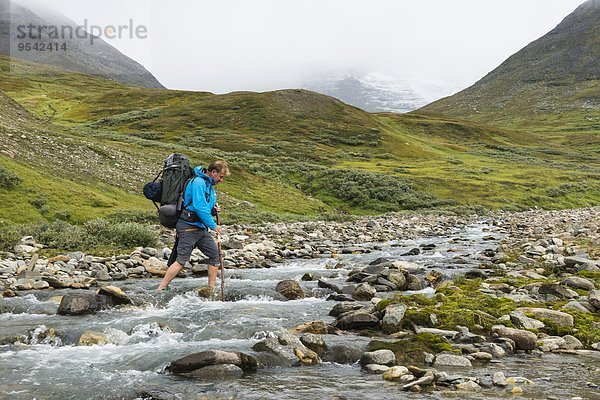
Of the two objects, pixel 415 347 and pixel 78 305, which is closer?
pixel 415 347

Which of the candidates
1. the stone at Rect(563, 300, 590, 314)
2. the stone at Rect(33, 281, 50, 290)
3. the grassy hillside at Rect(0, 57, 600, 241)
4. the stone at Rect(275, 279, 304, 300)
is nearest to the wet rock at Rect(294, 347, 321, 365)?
the stone at Rect(275, 279, 304, 300)

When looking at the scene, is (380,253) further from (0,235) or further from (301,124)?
(301,124)

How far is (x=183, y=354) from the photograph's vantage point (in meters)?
8.69

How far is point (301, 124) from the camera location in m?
97.9

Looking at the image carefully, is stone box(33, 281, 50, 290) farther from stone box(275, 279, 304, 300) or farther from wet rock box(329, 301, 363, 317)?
wet rock box(329, 301, 363, 317)

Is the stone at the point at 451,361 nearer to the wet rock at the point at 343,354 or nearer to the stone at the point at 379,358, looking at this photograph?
the stone at the point at 379,358

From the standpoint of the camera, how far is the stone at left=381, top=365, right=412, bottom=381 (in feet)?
24.3

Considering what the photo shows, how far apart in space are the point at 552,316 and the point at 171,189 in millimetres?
8954

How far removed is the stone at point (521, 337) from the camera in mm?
8820

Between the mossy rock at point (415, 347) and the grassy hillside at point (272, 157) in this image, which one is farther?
the grassy hillside at point (272, 157)

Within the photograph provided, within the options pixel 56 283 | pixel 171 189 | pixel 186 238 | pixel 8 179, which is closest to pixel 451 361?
pixel 186 238

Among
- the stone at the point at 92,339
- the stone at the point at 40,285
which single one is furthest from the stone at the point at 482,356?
the stone at the point at 40,285

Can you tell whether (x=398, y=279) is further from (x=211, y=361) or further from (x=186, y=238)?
(x=211, y=361)

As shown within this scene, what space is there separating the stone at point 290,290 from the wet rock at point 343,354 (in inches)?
195
